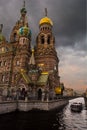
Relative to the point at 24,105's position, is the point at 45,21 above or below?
above

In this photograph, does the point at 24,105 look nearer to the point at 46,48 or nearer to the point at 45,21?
the point at 46,48

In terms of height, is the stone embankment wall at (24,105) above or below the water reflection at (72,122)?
above

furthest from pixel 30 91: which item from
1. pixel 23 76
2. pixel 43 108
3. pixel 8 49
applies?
pixel 8 49

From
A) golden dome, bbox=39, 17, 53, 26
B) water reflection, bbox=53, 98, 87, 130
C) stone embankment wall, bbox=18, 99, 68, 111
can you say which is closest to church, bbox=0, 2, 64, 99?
golden dome, bbox=39, 17, 53, 26

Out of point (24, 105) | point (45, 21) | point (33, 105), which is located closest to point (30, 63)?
point (33, 105)

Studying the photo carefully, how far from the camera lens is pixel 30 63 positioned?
44344mm

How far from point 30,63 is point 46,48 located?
9.06 m

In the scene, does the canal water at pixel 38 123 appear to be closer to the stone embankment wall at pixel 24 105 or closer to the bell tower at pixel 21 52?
the stone embankment wall at pixel 24 105

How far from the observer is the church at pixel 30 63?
40219mm

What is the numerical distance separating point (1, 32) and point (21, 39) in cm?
1464

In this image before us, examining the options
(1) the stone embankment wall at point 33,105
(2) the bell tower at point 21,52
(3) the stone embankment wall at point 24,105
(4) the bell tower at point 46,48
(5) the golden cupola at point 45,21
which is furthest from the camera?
(5) the golden cupola at point 45,21

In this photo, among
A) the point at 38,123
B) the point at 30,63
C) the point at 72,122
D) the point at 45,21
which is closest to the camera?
the point at 38,123

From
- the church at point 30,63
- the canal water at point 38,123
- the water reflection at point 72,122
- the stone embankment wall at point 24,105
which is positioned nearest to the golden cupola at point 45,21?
the church at point 30,63

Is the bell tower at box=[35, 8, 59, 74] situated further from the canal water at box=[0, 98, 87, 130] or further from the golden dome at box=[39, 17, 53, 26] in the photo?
the canal water at box=[0, 98, 87, 130]
